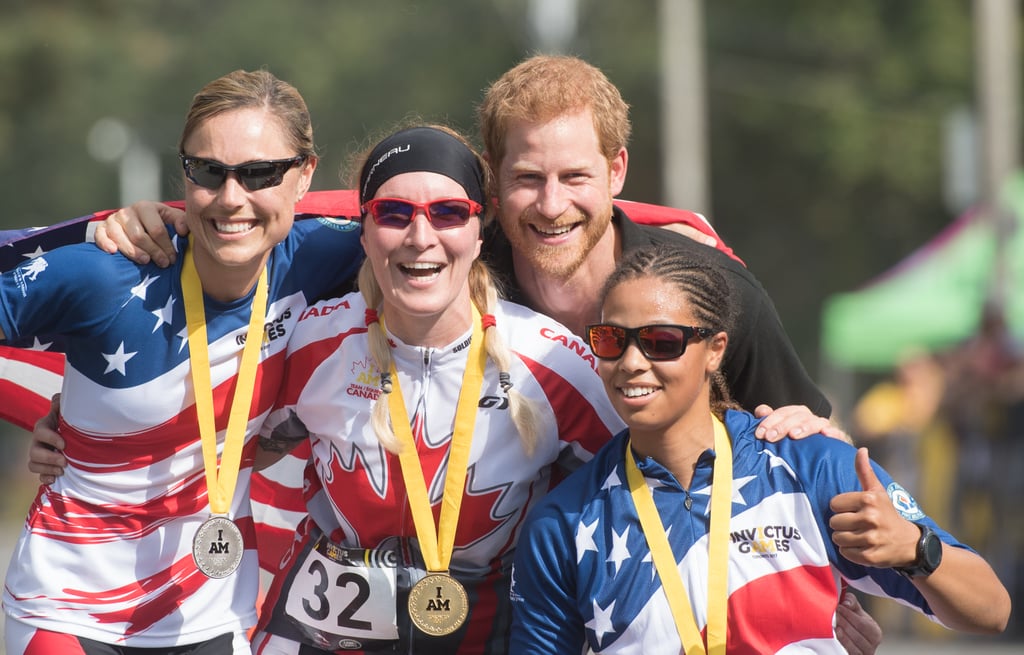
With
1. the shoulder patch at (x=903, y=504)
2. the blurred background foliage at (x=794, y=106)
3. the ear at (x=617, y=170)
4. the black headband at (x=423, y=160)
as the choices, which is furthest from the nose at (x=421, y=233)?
the blurred background foliage at (x=794, y=106)

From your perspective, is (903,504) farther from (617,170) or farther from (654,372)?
(617,170)

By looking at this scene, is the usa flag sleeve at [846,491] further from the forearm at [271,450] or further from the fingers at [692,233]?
the forearm at [271,450]

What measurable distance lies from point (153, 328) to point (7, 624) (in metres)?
1.17

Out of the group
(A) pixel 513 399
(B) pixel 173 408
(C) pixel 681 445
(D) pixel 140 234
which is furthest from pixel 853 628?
(D) pixel 140 234

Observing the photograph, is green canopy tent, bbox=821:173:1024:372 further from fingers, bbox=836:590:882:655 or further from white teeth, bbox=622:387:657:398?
white teeth, bbox=622:387:657:398

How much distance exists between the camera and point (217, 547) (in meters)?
4.67

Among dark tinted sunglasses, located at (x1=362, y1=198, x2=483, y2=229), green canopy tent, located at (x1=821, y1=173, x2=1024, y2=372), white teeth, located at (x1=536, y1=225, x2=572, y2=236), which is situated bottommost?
dark tinted sunglasses, located at (x1=362, y1=198, x2=483, y2=229)

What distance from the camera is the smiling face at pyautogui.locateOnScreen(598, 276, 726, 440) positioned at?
4.16 m

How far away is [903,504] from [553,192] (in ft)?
5.24

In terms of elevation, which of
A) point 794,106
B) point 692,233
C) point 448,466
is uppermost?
point 794,106

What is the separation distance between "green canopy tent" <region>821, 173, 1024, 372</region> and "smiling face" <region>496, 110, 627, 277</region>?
10678mm

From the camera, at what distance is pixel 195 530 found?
15.7 feet

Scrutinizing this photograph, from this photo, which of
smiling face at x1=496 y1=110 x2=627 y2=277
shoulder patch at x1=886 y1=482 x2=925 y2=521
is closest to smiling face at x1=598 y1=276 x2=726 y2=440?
shoulder patch at x1=886 y1=482 x2=925 y2=521

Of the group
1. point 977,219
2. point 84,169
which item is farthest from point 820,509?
point 84,169
